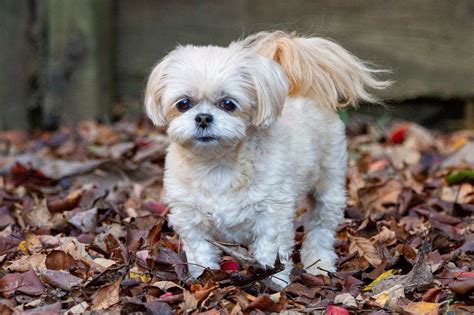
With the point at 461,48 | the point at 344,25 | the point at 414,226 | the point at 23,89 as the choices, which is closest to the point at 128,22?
the point at 23,89

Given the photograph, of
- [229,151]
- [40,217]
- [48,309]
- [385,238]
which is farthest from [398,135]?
[48,309]

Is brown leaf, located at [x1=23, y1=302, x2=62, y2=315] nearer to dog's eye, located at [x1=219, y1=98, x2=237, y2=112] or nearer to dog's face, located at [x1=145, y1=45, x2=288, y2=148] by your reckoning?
dog's face, located at [x1=145, y1=45, x2=288, y2=148]

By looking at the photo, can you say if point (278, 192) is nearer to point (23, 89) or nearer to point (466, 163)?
point (466, 163)

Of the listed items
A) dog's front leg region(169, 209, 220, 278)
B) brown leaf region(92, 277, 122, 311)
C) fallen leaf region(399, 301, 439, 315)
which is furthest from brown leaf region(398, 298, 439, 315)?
brown leaf region(92, 277, 122, 311)

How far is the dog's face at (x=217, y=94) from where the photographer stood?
4188 millimetres

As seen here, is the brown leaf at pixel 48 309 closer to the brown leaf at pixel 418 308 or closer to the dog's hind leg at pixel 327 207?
the brown leaf at pixel 418 308

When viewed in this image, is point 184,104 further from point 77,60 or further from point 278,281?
point 77,60

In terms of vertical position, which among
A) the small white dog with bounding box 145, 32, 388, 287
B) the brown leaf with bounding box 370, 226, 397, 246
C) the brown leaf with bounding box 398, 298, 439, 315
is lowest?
the brown leaf with bounding box 370, 226, 397, 246

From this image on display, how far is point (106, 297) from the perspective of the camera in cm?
393

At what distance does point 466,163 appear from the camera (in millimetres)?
6590

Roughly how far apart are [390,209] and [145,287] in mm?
2179

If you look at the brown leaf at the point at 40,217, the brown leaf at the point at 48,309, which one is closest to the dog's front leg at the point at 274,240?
the brown leaf at the point at 48,309

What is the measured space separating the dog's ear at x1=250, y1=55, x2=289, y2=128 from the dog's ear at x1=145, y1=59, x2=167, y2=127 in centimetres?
45

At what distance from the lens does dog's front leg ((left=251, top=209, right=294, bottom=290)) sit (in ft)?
14.1
